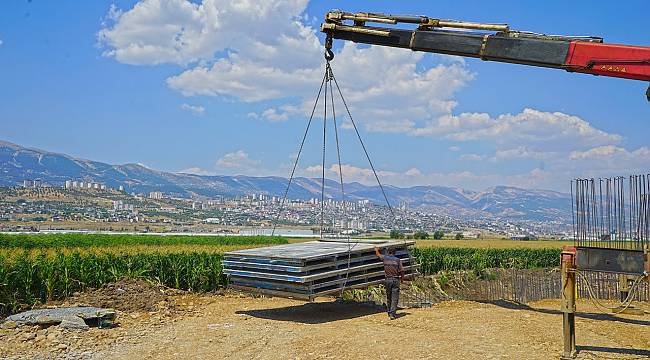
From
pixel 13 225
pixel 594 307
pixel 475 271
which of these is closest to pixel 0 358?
pixel 594 307

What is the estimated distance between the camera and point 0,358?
1091 cm

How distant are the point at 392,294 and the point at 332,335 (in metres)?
2.70

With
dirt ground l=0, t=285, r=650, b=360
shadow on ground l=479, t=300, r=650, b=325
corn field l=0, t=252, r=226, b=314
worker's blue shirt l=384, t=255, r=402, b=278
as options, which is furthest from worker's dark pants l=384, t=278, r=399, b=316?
corn field l=0, t=252, r=226, b=314

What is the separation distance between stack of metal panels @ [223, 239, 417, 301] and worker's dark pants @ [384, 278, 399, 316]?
57 cm

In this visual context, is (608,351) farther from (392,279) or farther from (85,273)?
(85,273)

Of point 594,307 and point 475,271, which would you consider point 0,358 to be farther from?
point 475,271

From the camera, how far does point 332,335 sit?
482 inches

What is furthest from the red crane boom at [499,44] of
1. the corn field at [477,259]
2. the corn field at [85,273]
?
the corn field at [477,259]

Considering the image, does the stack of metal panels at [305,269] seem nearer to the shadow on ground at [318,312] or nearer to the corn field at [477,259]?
the shadow on ground at [318,312]

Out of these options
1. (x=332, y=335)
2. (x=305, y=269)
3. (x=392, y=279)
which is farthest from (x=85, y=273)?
(x=392, y=279)

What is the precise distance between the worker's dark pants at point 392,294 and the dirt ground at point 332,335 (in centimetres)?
30

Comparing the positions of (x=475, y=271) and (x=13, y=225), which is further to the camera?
(x=13, y=225)

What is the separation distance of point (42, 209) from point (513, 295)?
174 meters

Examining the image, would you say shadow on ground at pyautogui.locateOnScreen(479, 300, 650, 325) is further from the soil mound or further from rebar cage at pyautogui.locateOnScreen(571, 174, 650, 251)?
the soil mound
